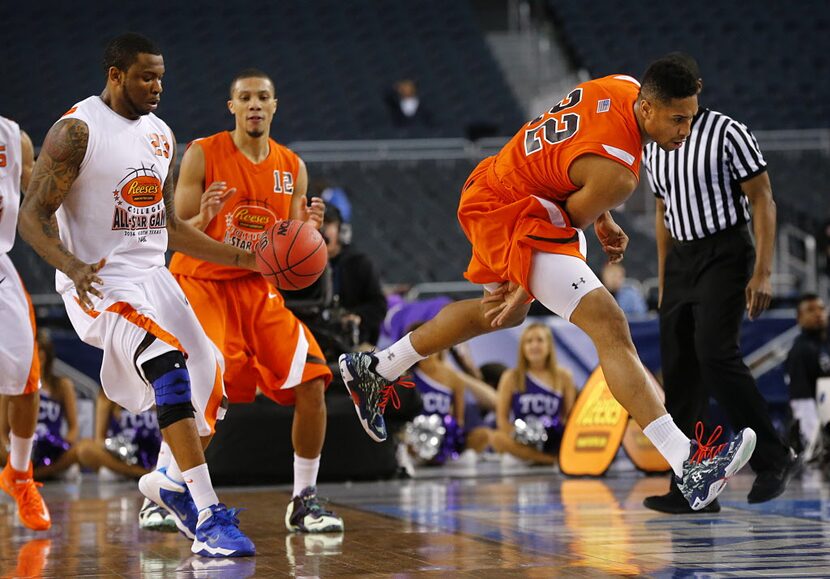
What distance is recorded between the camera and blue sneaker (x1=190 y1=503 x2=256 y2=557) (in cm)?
430

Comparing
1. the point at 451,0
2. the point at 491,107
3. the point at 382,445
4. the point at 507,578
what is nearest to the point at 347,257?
the point at 382,445

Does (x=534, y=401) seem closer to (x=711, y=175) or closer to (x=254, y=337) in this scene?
(x=711, y=175)

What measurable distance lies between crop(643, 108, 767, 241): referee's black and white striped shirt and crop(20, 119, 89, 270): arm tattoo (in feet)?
8.95

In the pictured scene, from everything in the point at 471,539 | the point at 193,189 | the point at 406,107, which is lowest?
the point at 471,539

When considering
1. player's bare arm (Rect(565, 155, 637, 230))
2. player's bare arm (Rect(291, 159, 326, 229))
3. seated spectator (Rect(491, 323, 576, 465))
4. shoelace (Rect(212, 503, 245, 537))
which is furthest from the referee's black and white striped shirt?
seated spectator (Rect(491, 323, 576, 465))

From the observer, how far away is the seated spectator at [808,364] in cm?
896

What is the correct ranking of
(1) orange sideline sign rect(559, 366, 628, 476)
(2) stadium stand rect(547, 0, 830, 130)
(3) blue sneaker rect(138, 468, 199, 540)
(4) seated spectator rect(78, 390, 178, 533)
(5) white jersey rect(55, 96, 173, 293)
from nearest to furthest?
(5) white jersey rect(55, 96, 173, 293) < (3) blue sneaker rect(138, 468, 199, 540) < (1) orange sideline sign rect(559, 366, 628, 476) < (4) seated spectator rect(78, 390, 178, 533) < (2) stadium stand rect(547, 0, 830, 130)

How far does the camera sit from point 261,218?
536 centimetres

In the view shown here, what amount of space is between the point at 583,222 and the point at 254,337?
5.09 feet

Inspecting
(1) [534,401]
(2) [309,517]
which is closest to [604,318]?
(2) [309,517]

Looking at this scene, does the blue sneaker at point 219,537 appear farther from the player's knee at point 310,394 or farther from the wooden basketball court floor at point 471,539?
the player's knee at point 310,394

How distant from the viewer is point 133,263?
4551 millimetres

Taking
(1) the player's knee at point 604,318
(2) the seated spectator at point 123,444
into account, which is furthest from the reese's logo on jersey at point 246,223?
(2) the seated spectator at point 123,444

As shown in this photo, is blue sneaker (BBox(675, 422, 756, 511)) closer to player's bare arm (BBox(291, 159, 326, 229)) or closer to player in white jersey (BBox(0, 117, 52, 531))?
player's bare arm (BBox(291, 159, 326, 229))
